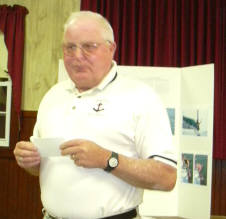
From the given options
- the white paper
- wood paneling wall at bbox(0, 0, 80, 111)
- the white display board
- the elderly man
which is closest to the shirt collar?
the elderly man

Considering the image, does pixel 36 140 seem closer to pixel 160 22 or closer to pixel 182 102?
pixel 182 102

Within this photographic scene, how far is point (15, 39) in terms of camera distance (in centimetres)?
454

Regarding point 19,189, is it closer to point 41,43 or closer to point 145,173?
point 41,43

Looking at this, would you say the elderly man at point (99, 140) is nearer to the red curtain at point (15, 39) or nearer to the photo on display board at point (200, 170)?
the photo on display board at point (200, 170)

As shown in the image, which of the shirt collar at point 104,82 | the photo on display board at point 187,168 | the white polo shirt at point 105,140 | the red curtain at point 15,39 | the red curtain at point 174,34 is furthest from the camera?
the red curtain at point 15,39

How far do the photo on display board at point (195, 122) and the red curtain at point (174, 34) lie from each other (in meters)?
0.84

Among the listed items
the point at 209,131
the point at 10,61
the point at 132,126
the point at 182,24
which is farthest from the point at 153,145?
the point at 10,61

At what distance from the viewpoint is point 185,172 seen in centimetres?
304

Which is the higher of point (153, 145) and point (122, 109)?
point (122, 109)

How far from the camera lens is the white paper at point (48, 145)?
1392 mm

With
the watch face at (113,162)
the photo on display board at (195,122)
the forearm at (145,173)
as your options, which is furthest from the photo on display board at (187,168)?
the watch face at (113,162)

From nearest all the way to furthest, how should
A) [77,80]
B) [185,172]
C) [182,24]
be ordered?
[77,80], [185,172], [182,24]

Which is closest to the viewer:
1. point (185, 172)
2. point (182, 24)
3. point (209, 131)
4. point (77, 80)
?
point (77, 80)

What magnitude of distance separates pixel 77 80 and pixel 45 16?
3.32 meters
